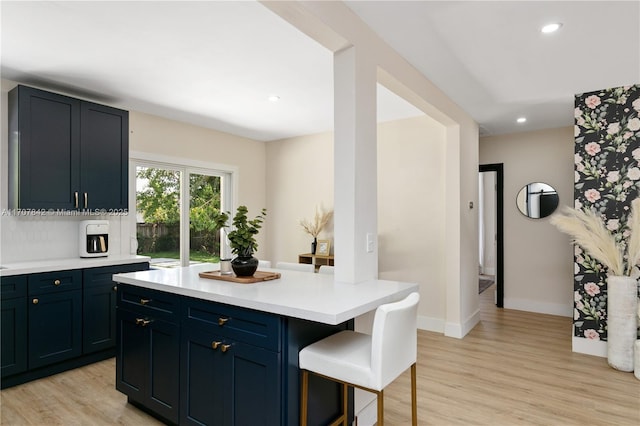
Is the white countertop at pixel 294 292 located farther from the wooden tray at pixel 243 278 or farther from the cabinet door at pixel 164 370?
the cabinet door at pixel 164 370

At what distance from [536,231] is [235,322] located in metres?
4.88

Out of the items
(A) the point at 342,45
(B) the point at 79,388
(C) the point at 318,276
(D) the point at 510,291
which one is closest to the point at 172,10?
Answer: (A) the point at 342,45

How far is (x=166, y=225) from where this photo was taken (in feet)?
15.6

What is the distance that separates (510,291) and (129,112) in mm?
5625

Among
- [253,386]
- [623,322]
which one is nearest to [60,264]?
[253,386]

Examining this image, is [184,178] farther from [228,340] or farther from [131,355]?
[228,340]

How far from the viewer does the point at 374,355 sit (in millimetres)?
1624

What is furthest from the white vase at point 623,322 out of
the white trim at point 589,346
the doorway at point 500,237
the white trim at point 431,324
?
the doorway at point 500,237

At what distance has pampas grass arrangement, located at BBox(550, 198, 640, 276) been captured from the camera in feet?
10.5

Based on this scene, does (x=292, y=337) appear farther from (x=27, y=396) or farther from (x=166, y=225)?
(x=166, y=225)

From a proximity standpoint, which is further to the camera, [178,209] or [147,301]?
[178,209]

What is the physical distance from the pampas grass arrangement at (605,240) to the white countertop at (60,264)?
13.7ft

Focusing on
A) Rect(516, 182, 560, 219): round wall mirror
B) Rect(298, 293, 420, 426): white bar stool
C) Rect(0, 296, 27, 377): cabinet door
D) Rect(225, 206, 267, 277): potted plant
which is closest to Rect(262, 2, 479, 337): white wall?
Rect(516, 182, 560, 219): round wall mirror

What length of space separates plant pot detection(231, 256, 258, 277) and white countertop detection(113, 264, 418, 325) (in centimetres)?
11
